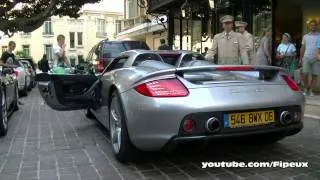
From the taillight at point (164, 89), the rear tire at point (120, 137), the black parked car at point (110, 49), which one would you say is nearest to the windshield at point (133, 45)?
the black parked car at point (110, 49)

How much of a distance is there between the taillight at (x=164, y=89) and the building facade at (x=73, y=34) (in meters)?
66.8

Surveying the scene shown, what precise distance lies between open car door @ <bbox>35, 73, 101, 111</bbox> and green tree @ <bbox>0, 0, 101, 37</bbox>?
13931mm

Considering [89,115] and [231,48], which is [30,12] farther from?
[231,48]

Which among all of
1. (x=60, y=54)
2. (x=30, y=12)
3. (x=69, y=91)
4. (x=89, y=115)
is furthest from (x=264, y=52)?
(x=30, y=12)

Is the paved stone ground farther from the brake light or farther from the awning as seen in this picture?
the awning

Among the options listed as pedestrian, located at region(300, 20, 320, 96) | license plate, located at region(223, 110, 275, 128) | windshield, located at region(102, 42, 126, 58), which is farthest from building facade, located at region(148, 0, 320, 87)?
license plate, located at region(223, 110, 275, 128)

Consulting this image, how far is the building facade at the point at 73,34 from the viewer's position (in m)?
72.5

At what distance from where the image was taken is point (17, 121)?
9.17 meters

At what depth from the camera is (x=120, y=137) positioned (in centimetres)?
521

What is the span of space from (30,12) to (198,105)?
20.6 meters

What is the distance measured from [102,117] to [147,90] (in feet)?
6.79

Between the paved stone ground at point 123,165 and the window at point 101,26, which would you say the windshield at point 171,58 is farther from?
the window at point 101,26

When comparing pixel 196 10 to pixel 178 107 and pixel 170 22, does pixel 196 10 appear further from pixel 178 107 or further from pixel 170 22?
pixel 178 107

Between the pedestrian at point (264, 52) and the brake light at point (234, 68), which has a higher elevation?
the pedestrian at point (264, 52)
